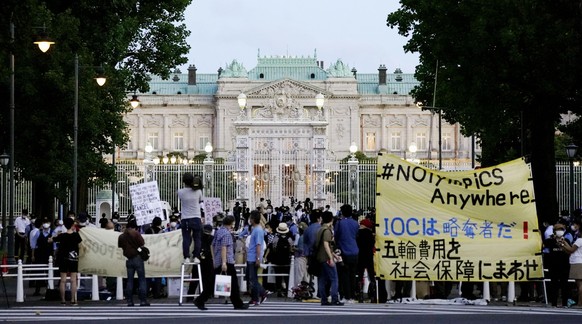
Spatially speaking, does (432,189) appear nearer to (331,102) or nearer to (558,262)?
(558,262)

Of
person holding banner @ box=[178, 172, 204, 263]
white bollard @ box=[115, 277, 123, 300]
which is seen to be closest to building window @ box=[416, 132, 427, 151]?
white bollard @ box=[115, 277, 123, 300]

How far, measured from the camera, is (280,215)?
146 ft

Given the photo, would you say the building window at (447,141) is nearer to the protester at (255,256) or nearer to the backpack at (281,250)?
the backpack at (281,250)

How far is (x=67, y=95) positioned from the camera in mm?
45531

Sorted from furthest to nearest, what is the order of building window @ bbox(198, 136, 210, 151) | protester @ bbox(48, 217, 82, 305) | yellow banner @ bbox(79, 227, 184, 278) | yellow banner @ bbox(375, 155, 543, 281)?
building window @ bbox(198, 136, 210, 151), yellow banner @ bbox(79, 227, 184, 278), protester @ bbox(48, 217, 82, 305), yellow banner @ bbox(375, 155, 543, 281)

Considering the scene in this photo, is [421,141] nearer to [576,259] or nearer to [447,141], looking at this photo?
[447,141]

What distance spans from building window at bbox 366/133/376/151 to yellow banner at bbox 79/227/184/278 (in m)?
124

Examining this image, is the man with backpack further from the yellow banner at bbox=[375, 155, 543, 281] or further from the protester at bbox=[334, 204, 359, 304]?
the yellow banner at bbox=[375, 155, 543, 281]

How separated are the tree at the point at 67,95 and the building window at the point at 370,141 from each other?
99.5m

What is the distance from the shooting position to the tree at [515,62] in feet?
122

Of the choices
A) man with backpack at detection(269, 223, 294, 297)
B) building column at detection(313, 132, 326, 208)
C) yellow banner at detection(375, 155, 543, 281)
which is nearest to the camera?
yellow banner at detection(375, 155, 543, 281)

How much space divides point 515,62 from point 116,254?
14.0 m

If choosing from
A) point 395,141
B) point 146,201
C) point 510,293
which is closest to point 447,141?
point 395,141

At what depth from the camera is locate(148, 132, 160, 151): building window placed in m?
152
